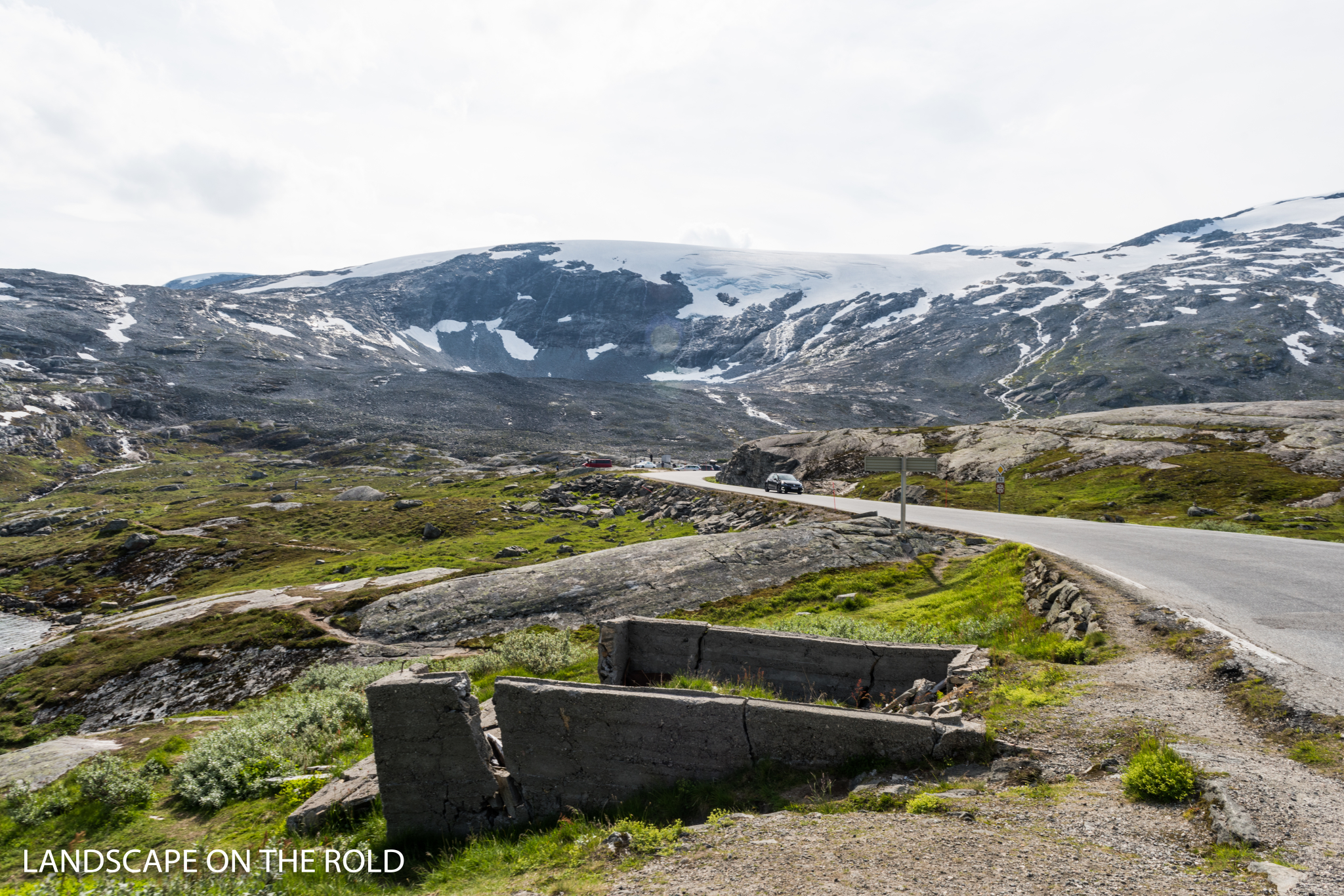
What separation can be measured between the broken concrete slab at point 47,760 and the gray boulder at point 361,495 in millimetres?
71572

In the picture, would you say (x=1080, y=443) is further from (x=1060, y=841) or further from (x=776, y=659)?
(x=1060, y=841)

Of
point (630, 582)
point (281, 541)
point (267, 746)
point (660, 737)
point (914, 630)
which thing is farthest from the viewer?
point (281, 541)

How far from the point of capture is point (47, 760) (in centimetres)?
1552

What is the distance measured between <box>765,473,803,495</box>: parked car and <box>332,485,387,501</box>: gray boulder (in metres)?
57.4

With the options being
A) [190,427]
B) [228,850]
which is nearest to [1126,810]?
[228,850]

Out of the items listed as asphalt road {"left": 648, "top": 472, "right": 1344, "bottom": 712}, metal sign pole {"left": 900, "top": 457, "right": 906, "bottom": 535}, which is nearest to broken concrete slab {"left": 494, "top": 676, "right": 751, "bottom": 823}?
asphalt road {"left": 648, "top": 472, "right": 1344, "bottom": 712}

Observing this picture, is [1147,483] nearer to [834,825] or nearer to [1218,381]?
[834,825]

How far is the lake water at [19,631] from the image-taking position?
138ft

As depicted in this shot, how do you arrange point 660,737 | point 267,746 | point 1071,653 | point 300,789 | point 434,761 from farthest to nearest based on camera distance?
point 267,746, point 300,789, point 1071,653, point 434,761, point 660,737

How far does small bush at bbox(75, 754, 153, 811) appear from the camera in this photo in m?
12.7

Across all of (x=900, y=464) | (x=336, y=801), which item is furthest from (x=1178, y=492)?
(x=336, y=801)

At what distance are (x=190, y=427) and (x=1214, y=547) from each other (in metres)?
201

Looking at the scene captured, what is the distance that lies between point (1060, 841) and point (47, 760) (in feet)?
73.1

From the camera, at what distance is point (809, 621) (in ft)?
61.5
